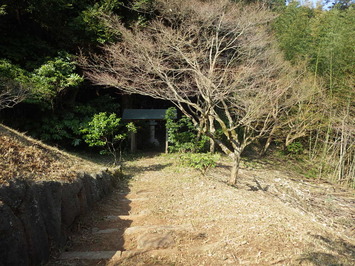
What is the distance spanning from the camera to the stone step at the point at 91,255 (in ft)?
7.45

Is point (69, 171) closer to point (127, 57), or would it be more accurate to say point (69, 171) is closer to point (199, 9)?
point (127, 57)

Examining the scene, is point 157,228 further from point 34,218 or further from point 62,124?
point 62,124

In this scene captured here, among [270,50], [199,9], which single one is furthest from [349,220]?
[199,9]

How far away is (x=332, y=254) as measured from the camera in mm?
2443

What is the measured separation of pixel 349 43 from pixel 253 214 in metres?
6.24

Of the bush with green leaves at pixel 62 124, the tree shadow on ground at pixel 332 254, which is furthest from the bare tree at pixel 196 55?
the tree shadow on ground at pixel 332 254

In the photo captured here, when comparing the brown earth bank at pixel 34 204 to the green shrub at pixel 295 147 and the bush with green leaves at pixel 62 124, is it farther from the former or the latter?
the green shrub at pixel 295 147

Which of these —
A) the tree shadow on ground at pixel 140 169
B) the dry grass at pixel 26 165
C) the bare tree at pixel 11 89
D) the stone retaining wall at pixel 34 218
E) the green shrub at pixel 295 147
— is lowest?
the tree shadow on ground at pixel 140 169

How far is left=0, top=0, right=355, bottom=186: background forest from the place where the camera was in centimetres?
694

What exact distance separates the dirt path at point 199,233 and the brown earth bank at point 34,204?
0.79 ft

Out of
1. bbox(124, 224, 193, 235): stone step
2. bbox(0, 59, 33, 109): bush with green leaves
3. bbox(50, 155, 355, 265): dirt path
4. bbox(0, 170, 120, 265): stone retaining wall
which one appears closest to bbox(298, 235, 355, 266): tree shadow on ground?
bbox(50, 155, 355, 265): dirt path

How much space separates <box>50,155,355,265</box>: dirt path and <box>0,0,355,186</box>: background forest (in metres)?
3.76

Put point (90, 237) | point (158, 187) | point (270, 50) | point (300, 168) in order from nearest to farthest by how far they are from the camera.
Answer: point (90, 237) → point (158, 187) → point (270, 50) → point (300, 168)

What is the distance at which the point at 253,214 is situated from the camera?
10.7 feet
